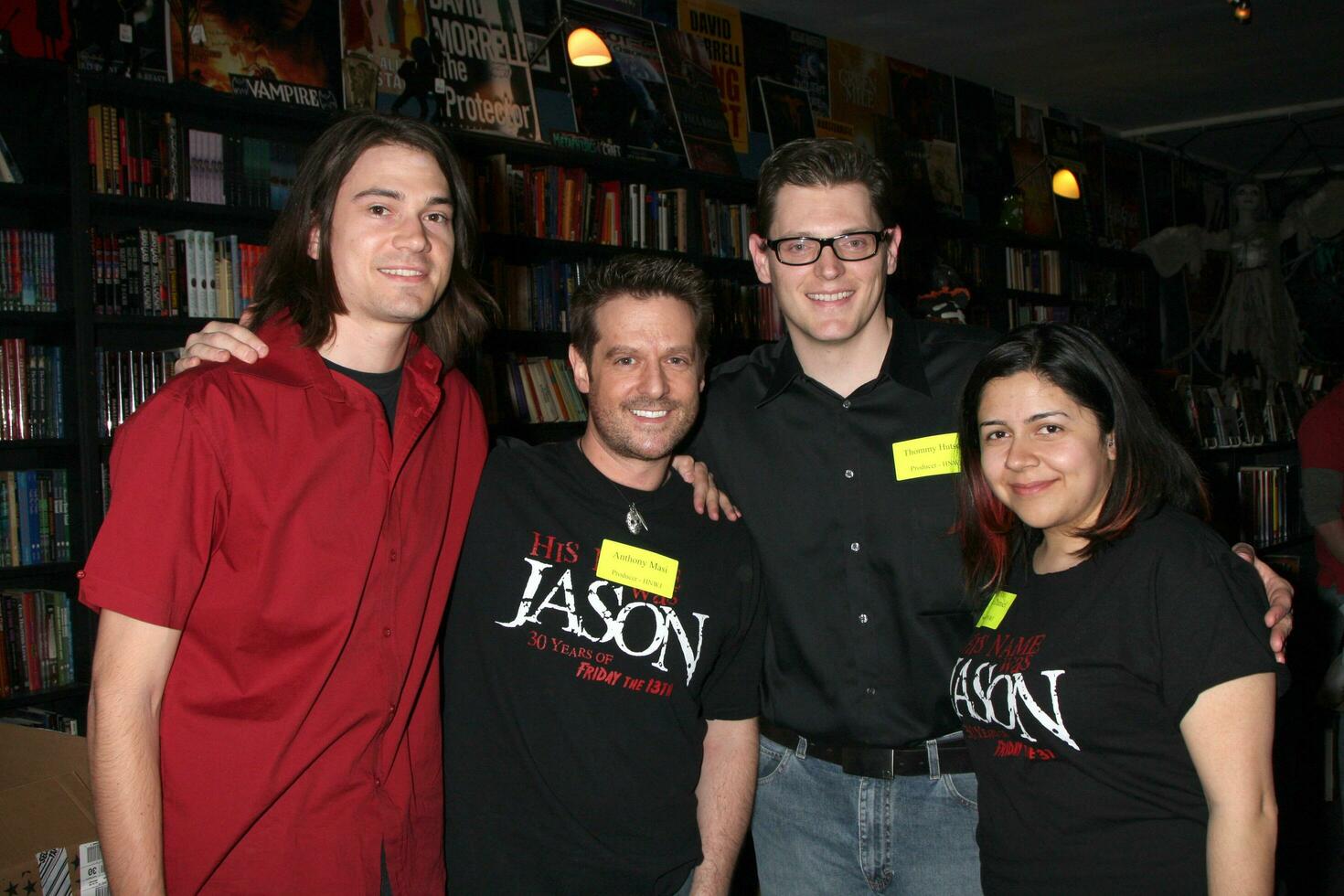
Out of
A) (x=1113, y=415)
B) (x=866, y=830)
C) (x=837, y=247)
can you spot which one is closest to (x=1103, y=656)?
(x=1113, y=415)

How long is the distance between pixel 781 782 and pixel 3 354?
2.97m

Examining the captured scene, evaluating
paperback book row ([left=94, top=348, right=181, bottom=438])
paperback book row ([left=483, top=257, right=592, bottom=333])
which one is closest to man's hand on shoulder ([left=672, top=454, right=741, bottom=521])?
paperback book row ([left=94, top=348, right=181, bottom=438])

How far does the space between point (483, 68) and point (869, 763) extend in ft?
13.1

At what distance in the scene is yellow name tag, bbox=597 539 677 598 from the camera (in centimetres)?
204

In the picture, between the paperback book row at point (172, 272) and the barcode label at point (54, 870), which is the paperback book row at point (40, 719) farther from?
the barcode label at point (54, 870)

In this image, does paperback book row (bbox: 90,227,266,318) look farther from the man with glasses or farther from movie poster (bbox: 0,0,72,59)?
the man with glasses

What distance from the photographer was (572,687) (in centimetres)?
199

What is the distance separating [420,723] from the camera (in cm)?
191

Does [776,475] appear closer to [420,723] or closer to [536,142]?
[420,723]

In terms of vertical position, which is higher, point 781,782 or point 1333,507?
point 1333,507

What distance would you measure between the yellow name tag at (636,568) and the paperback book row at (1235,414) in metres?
5.45

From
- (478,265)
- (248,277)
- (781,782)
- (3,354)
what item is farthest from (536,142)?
(781,782)

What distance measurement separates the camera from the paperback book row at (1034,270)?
25.2 ft

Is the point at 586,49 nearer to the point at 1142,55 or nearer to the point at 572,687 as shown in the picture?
the point at 572,687
